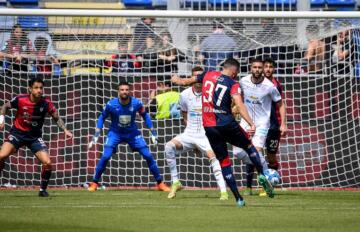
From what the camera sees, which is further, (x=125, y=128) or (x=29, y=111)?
(x=125, y=128)

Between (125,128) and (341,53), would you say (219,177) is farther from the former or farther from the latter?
(341,53)

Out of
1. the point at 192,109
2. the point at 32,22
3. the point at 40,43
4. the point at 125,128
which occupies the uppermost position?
the point at 32,22

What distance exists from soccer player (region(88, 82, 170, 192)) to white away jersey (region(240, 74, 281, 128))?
2.71m

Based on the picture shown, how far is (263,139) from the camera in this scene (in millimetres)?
16547

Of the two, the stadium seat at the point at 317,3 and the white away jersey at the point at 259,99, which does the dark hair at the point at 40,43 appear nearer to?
the white away jersey at the point at 259,99

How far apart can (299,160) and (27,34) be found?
6.38 metres

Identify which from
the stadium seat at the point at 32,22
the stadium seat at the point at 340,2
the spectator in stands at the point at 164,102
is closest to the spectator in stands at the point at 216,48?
the spectator in stands at the point at 164,102

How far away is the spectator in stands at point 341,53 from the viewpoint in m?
19.1

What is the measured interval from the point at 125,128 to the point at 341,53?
190 inches

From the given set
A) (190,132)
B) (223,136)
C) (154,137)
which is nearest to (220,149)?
(223,136)

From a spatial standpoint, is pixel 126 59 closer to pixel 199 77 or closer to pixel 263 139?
pixel 263 139

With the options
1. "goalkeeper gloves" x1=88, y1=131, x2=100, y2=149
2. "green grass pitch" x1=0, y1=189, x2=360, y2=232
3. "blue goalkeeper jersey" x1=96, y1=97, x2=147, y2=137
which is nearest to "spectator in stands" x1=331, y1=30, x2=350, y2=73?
"green grass pitch" x1=0, y1=189, x2=360, y2=232

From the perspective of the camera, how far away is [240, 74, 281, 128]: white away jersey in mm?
16464

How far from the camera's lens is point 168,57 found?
66.1ft
